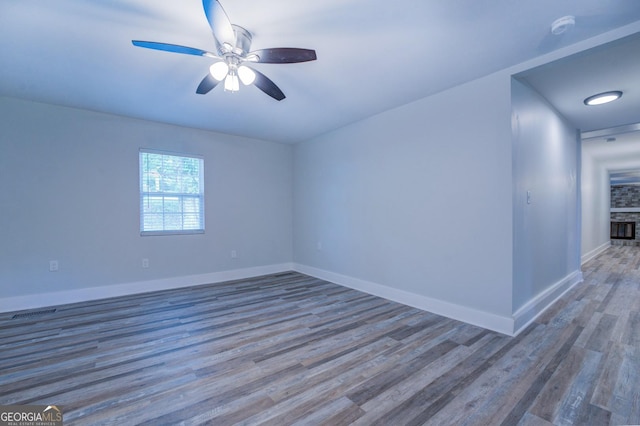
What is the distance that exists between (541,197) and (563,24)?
1.88m

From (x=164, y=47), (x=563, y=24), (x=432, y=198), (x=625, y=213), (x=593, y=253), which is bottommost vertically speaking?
(x=593, y=253)

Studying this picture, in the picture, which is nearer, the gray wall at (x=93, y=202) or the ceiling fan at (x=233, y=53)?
the ceiling fan at (x=233, y=53)

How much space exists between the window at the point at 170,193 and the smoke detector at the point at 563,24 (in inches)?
176

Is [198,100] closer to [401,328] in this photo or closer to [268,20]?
[268,20]

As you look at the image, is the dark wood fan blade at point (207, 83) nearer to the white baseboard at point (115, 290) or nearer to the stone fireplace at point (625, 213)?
the white baseboard at point (115, 290)

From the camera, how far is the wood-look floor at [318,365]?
5.07 feet

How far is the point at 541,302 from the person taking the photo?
2982mm

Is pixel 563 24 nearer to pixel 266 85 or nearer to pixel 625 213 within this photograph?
pixel 266 85

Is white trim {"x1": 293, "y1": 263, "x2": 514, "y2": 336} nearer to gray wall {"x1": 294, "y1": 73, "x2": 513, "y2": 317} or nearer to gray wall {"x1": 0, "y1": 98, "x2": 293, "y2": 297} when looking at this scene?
gray wall {"x1": 294, "y1": 73, "x2": 513, "y2": 317}

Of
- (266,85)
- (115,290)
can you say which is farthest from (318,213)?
(115,290)

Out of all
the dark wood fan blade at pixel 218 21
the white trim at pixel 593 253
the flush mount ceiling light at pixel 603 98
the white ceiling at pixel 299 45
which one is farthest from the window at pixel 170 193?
the white trim at pixel 593 253

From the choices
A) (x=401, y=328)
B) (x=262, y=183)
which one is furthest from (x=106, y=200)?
(x=401, y=328)

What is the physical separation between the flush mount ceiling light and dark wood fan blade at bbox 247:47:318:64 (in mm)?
3505

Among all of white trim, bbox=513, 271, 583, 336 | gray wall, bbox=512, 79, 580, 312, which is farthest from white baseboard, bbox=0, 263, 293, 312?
gray wall, bbox=512, 79, 580, 312
